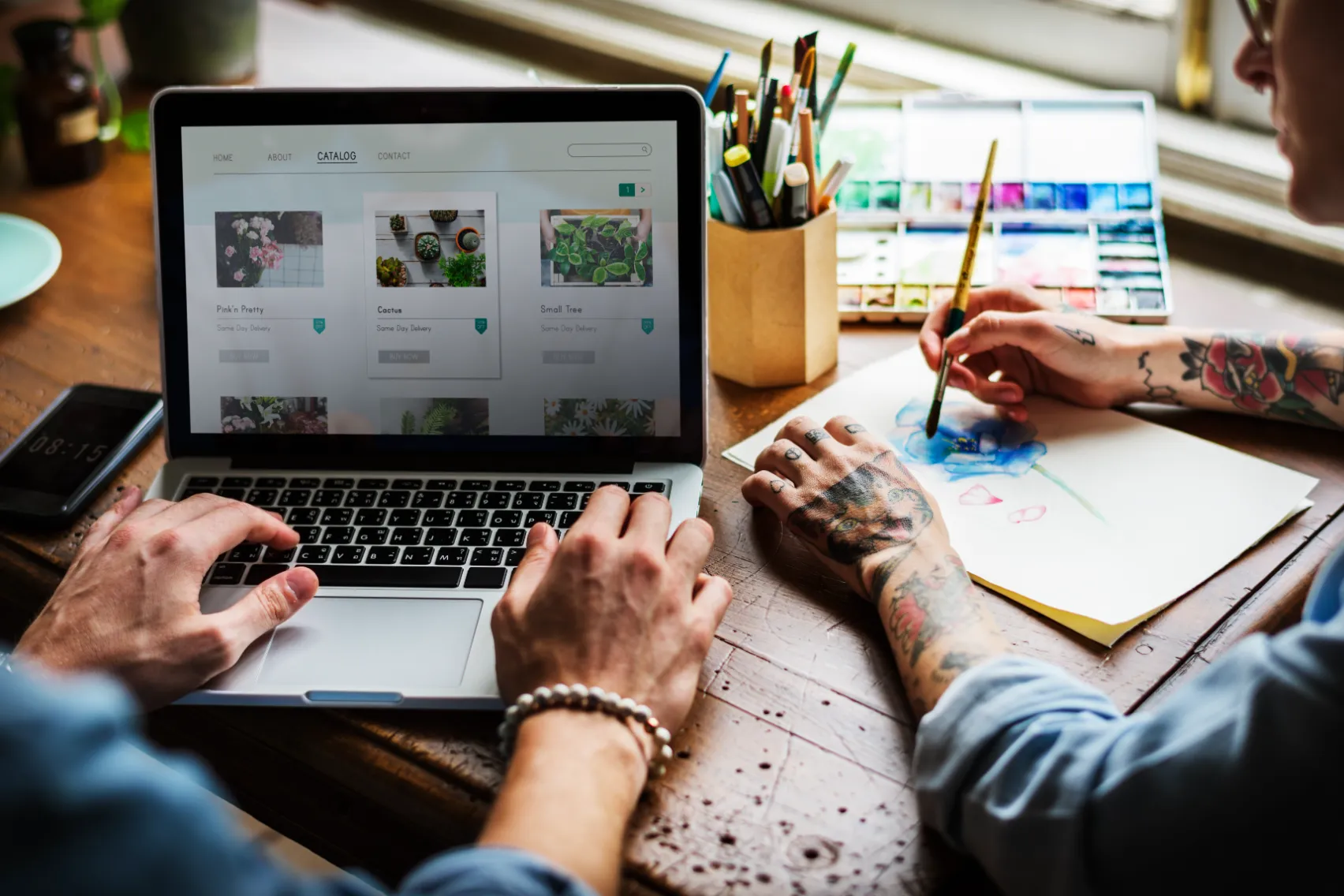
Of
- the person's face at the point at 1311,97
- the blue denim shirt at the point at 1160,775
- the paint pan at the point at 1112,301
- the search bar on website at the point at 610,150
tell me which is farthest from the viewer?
the paint pan at the point at 1112,301

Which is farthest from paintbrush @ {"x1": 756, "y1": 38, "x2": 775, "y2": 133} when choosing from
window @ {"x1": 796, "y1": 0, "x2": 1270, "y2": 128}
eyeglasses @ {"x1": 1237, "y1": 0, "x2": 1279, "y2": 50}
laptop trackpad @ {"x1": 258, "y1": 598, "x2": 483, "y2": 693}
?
window @ {"x1": 796, "y1": 0, "x2": 1270, "y2": 128}

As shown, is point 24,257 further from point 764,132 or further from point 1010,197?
point 1010,197

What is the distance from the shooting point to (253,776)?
794 mm

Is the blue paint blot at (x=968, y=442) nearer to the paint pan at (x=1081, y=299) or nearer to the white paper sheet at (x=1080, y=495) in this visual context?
the white paper sheet at (x=1080, y=495)

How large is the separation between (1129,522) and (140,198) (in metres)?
1.14

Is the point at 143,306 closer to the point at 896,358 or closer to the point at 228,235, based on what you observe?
the point at 228,235

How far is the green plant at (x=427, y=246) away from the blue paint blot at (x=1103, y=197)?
2.17 feet

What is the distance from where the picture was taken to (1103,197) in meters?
1.12

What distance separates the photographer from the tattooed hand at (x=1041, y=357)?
0.93m

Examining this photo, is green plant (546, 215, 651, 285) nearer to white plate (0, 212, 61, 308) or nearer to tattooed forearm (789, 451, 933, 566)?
tattooed forearm (789, 451, 933, 566)

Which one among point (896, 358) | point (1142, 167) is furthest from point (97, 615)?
point (1142, 167)

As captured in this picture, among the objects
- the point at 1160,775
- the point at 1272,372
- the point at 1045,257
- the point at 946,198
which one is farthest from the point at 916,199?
the point at 1160,775

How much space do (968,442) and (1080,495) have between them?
103mm

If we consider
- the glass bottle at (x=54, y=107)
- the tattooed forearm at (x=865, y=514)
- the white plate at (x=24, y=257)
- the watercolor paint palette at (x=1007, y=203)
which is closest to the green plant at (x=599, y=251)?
the tattooed forearm at (x=865, y=514)
